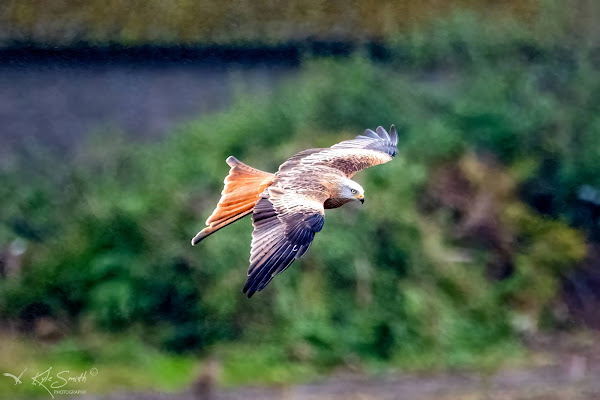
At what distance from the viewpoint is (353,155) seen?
605 centimetres

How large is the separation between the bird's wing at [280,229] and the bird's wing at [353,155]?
0.43m

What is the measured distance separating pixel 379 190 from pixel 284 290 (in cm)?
100

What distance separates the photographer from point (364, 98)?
870 centimetres

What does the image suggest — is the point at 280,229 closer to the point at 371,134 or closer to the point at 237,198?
the point at 237,198

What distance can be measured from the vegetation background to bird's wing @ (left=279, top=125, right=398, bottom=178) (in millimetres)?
1523

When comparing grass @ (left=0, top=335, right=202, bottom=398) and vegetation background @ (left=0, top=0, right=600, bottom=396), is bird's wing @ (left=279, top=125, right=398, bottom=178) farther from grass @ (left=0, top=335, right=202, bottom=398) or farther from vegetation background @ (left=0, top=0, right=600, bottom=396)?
grass @ (left=0, top=335, right=202, bottom=398)

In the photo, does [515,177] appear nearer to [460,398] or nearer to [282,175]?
[460,398]

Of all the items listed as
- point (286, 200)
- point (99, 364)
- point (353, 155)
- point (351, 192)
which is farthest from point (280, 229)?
point (99, 364)

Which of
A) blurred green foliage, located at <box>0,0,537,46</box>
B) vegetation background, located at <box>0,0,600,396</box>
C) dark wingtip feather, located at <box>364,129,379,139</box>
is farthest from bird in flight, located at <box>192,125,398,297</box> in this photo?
blurred green foliage, located at <box>0,0,537,46</box>

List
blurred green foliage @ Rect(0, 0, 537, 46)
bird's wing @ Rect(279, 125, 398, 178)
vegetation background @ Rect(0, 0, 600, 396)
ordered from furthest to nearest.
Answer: blurred green foliage @ Rect(0, 0, 537, 46) → vegetation background @ Rect(0, 0, 600, 396) → bird's wing @ Rect(279, 125, 398, 178)

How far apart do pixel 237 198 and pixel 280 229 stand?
0.56 metres

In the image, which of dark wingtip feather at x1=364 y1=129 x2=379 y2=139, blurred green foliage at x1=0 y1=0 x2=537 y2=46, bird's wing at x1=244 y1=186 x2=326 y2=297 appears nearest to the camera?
bird's wing at x1=244 y1=186 x2=326 y2=297

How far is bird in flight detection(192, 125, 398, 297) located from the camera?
192 inches

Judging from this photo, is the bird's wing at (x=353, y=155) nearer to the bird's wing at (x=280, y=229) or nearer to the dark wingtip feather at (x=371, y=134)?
the dark wingtip feather at (x=371, y=134)
